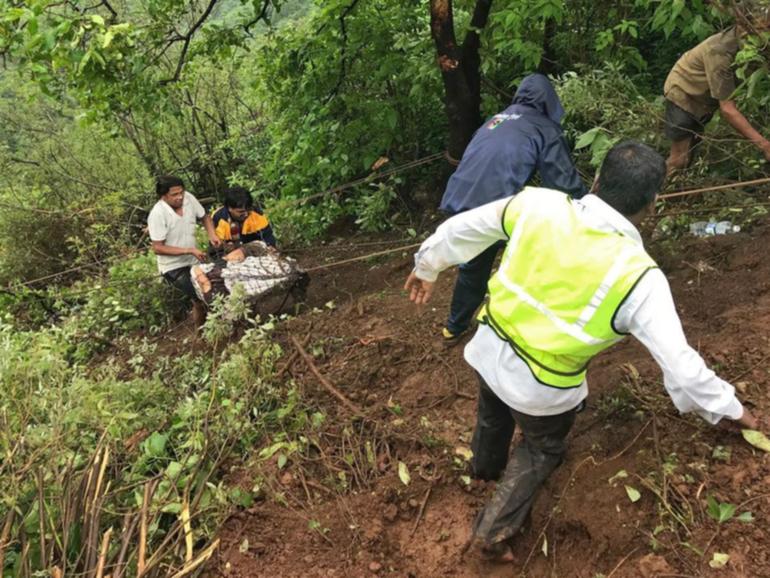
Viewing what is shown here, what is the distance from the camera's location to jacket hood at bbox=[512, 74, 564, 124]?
9.80 feet

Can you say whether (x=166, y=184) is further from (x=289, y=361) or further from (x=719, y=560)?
(x=719, y=560)

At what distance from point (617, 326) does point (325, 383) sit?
2.02 metres

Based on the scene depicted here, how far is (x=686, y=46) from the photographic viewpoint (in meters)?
5.29

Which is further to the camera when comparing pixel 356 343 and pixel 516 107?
pixel 356 343

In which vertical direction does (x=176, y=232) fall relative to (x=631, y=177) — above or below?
below

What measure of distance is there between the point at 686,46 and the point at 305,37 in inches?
147

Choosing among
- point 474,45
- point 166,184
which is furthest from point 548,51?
point 166,184

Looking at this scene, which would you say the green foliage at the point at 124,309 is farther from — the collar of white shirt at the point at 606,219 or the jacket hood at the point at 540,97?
Result: the collar of white shirt at the point at 606,219

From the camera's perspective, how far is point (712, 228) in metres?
3.80

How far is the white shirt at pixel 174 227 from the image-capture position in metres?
4.42

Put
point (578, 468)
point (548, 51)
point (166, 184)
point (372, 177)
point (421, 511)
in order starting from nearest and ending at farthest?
point (578, 468) < point (421, 511) < point (166, 184) < point (548, 51) < point (372, 177)

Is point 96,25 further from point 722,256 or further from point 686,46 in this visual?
point 686,46

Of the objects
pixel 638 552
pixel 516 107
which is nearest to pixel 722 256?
pixel 516 107

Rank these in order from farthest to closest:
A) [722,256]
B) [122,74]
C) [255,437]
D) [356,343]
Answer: [122,74] → [356,343] → [722,256] → [255,437]
